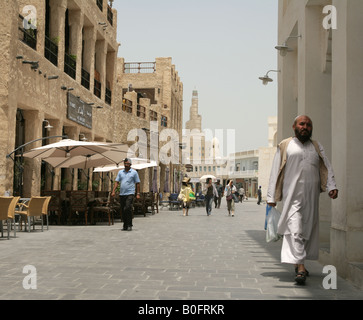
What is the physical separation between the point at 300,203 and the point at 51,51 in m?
16.6

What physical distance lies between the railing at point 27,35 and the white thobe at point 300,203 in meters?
13.7

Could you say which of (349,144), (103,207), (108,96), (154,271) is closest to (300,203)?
(349,144)

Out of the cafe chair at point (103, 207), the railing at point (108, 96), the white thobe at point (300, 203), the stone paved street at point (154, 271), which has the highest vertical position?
the railing at point (108, 96)

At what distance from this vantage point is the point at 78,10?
23859mm

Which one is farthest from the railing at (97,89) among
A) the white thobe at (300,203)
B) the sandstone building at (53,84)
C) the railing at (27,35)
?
the white thobe at (300,203)

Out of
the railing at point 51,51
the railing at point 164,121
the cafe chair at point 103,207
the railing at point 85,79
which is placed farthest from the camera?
the railing at point 164,121

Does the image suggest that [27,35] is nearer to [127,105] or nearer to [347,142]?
[347,142]

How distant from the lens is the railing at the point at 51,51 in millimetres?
20281

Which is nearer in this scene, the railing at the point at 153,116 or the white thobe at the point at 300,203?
the white thobe at the point at 300,203

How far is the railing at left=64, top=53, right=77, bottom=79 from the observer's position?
2283cm

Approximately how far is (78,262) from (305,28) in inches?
233

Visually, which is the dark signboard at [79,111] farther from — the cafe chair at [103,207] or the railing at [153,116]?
the railing at [153,116]

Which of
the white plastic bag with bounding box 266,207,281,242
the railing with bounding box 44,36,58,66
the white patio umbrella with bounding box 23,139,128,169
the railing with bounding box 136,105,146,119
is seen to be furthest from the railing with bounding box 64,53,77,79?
the white plastic bag with bounding box 266,207,281,242

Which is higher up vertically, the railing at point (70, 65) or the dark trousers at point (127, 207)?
the railing at point (70, 65)
